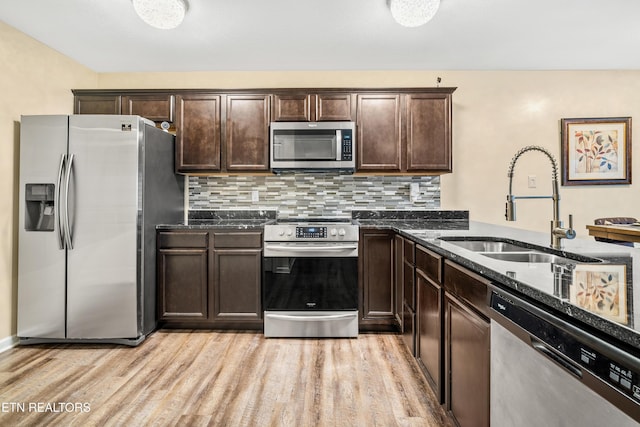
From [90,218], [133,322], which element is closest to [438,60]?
[90,218]

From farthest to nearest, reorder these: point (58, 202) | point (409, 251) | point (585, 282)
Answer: point (58, 202)
point (409, 251)
point (585, 282)

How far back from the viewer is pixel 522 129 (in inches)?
134

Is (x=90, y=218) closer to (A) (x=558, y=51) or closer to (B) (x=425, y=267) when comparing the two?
(B) (x=425, y=267)

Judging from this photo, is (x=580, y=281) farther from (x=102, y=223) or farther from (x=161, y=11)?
(x=102, y=223)

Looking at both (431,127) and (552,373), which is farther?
(431,127)

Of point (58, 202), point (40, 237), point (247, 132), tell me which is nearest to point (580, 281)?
point (247, 132)

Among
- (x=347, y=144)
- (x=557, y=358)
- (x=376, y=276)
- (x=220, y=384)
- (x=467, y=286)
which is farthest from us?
(x=347, y=144)

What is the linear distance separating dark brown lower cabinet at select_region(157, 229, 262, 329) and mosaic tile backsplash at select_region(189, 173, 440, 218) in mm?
662

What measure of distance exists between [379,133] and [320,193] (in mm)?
833

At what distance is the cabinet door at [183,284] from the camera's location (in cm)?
285

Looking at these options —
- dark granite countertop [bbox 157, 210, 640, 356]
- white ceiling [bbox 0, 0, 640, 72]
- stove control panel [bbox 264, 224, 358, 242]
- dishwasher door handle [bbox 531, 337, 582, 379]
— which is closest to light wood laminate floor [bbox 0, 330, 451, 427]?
stove control panel [bbox 264, 224, 358, 242]

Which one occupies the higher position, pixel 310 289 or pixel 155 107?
pixel 155 107

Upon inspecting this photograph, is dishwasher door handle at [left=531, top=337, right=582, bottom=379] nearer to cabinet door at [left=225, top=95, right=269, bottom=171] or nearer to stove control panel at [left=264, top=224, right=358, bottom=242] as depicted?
stove control panel at [left=264, top=224, right=358, bottom=242]

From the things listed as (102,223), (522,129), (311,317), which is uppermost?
(522,129)
